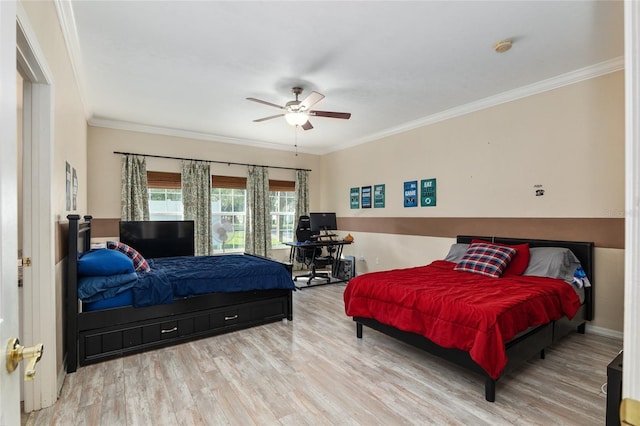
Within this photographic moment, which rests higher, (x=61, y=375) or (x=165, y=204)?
(x=165, y=204)

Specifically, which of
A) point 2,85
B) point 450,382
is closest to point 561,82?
point 450,382

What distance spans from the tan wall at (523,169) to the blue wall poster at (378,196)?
0.10m

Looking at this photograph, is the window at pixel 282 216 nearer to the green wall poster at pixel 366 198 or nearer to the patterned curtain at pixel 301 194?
the patterned curtain at pixel 301 194

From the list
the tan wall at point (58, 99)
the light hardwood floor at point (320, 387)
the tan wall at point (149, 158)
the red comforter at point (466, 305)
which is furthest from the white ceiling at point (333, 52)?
the light hardwood floor at point (320, 387)

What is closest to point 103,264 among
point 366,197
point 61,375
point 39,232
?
point 39,232

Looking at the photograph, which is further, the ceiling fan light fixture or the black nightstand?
the ceiling fan light fixture

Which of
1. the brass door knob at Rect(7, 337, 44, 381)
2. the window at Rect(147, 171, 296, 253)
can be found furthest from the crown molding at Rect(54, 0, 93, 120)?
the brass door knob at Rect(7, 337, 44, 381)

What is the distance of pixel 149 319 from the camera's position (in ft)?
9.95

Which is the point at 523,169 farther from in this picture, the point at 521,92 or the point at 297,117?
the point at 297,117

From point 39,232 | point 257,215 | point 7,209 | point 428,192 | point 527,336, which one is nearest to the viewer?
point 7,209

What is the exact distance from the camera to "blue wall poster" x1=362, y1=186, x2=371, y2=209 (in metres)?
6.23

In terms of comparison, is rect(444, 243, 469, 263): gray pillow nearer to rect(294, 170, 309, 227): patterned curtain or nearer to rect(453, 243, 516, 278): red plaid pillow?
rect(453, 243, 516, 278): red plaid pillow

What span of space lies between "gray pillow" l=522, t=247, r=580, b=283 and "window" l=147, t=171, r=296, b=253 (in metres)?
4.30

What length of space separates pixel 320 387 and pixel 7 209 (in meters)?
2.28
